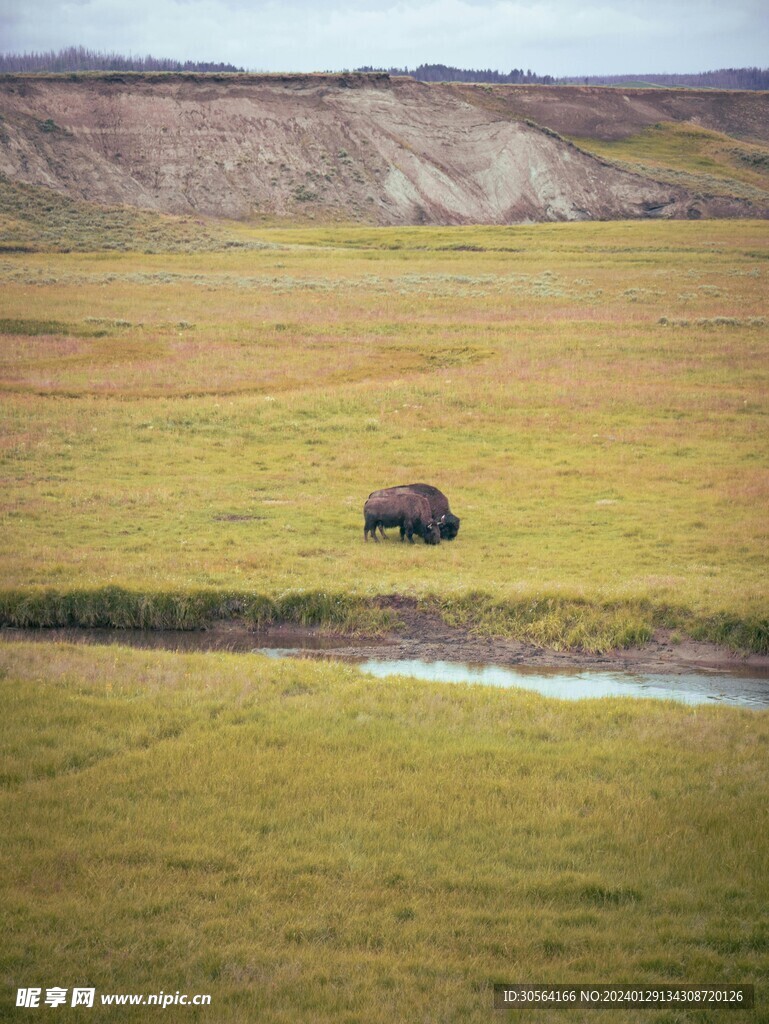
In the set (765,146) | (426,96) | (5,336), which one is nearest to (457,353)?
(5,336)

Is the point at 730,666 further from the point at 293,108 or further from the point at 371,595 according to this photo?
the point at 293,108

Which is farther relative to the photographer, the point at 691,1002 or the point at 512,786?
the point at 512,786

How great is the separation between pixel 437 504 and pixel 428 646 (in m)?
5.84

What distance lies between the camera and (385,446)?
33656 mm

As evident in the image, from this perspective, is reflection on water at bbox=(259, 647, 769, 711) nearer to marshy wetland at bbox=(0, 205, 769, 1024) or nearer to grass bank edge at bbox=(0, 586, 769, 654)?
marshy wetland at bbox=(0, 205, 769, 1024)

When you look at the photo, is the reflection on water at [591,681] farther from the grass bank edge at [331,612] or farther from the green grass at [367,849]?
the green grass at [367,849]

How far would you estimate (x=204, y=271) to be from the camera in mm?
77312

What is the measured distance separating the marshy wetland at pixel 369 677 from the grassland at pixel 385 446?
6.0 inches

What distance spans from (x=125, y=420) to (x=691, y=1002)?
31.9 metres

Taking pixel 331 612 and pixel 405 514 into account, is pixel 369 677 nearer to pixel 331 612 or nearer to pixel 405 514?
pixel 331 612

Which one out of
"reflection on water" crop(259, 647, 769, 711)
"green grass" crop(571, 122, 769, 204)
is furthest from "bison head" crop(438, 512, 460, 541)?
"green grass" crop(571, 122, 769, 204)

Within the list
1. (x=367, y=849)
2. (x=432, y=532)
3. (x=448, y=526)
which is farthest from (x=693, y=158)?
(x=367, y=849)

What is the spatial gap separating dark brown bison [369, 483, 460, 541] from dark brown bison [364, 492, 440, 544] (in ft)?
0.30

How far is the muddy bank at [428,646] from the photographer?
63.2 feet
